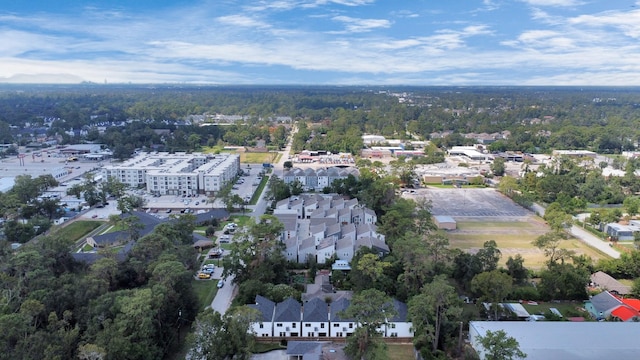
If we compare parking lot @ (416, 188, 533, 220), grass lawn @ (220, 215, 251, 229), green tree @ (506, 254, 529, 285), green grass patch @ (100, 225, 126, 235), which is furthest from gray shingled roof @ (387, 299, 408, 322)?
green grass patch @ (100, 225, 126, 235)

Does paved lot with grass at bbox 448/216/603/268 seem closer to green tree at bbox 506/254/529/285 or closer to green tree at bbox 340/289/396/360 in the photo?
green tree at bbox 506/254/529/285

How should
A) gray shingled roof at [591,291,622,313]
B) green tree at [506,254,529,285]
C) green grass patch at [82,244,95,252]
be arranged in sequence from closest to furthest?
1. gray shingled roof at [591,291,622,313]
2. green tree at [506,254,529,285]
3. green grass patch at [82,244,95,252]

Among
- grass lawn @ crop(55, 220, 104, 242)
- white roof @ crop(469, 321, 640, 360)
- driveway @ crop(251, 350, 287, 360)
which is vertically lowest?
driveway @ crop(251, 350, 287, 360)

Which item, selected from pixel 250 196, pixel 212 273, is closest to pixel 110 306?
pixel 212 273

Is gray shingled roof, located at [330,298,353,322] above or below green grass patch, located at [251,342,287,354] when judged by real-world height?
above

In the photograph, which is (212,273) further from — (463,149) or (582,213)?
(463,149)

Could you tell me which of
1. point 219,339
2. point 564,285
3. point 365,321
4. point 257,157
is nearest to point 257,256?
point 219,339
